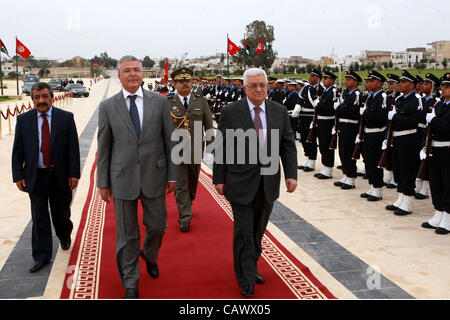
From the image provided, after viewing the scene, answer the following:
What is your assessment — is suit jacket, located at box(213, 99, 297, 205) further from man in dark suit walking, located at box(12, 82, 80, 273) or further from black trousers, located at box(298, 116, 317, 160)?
black trousers, located at box(298, 116, 317, 160)

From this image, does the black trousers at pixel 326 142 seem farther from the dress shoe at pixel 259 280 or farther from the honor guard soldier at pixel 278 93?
the honor guard soldier at pixel 278 93

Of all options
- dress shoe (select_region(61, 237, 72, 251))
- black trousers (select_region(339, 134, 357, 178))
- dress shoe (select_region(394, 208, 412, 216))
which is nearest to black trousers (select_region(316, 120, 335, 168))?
black trousers (select_region(339, 134, 357, 178))

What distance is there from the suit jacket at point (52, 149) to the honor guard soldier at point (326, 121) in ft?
17.2

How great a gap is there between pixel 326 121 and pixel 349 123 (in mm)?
896

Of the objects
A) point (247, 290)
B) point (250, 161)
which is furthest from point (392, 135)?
point (247, 290)

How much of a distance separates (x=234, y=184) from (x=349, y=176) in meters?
4.56

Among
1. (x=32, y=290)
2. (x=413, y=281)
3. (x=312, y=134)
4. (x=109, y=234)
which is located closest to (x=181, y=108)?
(x=109, y=234)

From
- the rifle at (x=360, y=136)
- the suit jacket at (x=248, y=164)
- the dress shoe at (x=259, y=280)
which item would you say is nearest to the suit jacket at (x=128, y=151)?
the suit jacket at (x=248, y=164)

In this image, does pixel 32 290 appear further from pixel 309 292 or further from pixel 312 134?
pixel 312 134

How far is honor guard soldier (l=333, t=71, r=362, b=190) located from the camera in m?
7.58

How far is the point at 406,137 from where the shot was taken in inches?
246

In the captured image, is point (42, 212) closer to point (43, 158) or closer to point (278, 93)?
point (43, 158)

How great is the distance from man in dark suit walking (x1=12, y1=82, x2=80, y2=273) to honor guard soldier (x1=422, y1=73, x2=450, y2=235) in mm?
4188

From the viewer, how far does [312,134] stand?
899cm
